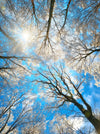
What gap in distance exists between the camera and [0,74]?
4551 millimetres

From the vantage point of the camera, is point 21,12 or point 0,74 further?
point 0,74

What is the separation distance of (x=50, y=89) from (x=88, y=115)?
3.09m

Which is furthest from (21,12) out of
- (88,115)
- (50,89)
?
(88,115)

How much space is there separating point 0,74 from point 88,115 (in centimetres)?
561

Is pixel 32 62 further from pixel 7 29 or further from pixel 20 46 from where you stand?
pixel 7 29

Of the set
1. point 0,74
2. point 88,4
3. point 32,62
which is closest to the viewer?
point 88,4

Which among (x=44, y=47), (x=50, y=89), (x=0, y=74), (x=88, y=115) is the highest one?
(x=44, y=47)

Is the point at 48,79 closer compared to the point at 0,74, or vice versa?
the point at 0,74

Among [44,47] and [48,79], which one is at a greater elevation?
[44,47]

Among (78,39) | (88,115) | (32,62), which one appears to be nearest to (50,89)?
(32,62)

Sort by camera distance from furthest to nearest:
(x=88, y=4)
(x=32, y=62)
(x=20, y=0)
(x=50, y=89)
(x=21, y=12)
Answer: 1. (x=50, y=89)
2. (x=32, y=62)
3. (x=88, y=4)
4. (x=21, y=12)
5. (x=20, y=0)

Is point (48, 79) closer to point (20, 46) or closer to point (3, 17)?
point (20, 46)

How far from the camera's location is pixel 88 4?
12.5 feet

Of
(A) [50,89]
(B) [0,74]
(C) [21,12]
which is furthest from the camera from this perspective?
(A) [50,89]
